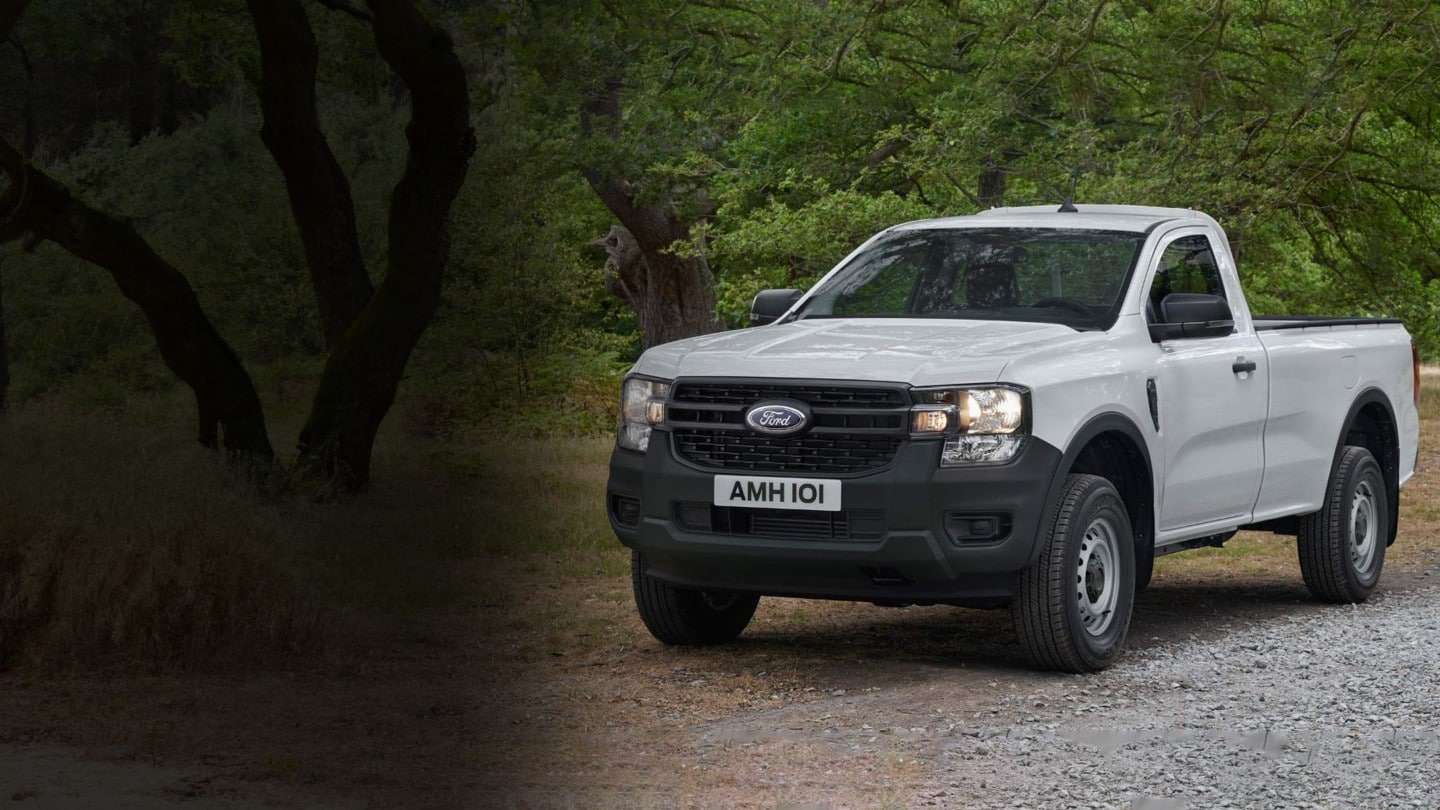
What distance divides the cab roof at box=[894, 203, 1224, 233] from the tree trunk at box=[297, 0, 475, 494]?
694 centimetres

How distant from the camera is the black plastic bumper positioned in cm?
762

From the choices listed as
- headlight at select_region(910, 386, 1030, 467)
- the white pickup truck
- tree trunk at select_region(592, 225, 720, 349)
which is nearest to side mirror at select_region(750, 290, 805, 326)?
the white pickup truck

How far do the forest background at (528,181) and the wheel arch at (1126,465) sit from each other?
4.90 meters

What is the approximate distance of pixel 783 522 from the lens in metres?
7.84

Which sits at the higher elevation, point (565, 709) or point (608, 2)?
point (608, 2)

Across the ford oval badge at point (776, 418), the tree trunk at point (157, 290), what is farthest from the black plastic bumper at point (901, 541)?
the tree trunk at point (157, 290)

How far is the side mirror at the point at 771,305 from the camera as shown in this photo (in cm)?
948

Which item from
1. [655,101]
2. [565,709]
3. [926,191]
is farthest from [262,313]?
[565,709]

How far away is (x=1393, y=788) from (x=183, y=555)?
585cm

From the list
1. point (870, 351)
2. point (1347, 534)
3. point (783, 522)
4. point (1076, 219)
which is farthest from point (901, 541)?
point (1347, 534)

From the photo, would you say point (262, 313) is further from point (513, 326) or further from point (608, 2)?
point (608, 2)

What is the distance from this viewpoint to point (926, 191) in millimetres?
29000

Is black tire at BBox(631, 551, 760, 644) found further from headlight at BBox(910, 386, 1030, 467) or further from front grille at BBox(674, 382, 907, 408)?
headlight at BBox(910, 386, 1030, 467)

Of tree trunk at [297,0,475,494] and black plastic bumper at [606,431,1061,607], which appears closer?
black plastic bumper at [606,431,1061,607]
